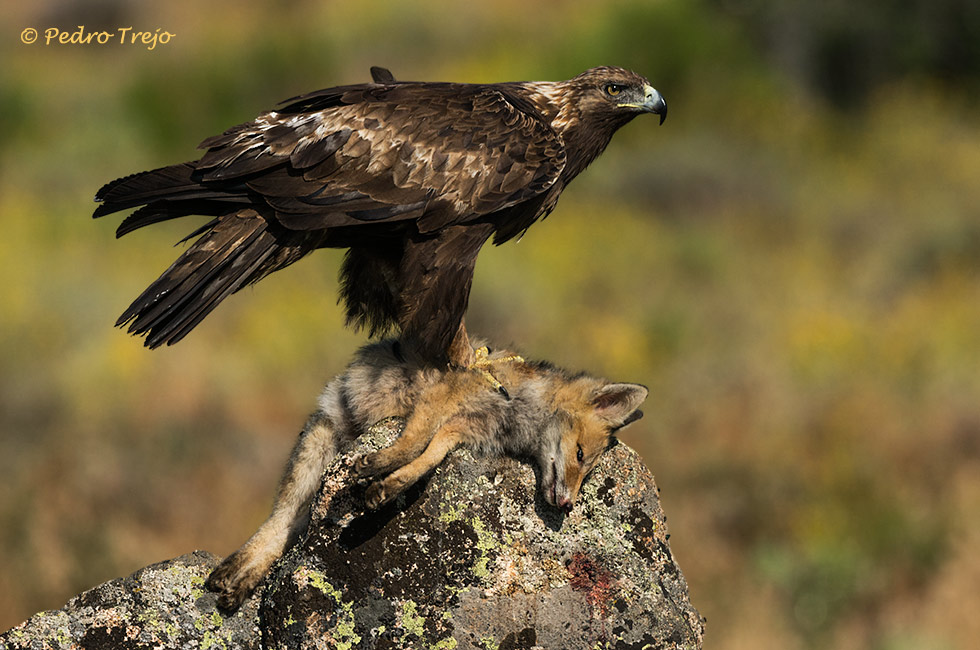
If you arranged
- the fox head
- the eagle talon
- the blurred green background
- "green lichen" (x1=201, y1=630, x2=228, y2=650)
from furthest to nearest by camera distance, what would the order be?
the blurred green background
the eagle talon
"green lichen" (x1=201, y1=630, x2=228, y2=650)
the fox head

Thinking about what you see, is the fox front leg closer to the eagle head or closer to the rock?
the rock

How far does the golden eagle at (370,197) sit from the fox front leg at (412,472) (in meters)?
0.53

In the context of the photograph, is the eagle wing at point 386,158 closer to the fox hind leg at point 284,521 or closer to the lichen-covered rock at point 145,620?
the fox hind leg at point 284,521

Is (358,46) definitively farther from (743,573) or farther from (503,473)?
(503,473)

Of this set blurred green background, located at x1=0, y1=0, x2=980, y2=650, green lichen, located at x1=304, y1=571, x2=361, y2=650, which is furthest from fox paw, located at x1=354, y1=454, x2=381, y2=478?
blurred green background, located at x1=0, y1=0, x2=980, y2=650

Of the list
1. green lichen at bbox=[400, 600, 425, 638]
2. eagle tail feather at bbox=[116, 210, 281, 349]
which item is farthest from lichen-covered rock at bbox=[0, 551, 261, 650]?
eagle tail feather at bbox=[116, 210, 281, 349]

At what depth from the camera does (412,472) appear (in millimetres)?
3576

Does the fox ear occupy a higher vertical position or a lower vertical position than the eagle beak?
lower

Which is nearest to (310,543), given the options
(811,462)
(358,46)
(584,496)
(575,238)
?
(584,496)

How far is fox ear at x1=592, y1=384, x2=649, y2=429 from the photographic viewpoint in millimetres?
4215

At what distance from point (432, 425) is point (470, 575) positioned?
53 cm

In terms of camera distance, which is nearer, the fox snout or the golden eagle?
the fox snout

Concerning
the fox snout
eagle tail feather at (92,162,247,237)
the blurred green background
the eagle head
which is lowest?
the fox snout

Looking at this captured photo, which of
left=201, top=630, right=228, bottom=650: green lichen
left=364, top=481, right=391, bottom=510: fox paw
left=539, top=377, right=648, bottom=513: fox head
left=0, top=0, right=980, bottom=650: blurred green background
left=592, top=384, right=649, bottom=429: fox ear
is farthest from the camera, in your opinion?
left=0, top=0, right=980, bottom=650: blurred green background
